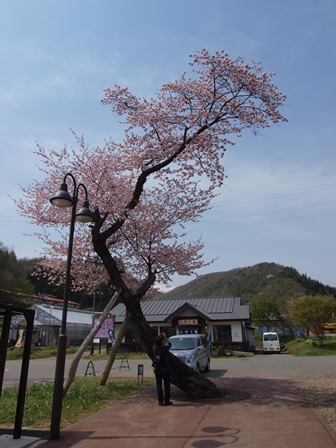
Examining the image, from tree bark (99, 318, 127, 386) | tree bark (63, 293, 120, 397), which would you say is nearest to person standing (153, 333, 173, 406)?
tree bark (63, 293, 120, 397)

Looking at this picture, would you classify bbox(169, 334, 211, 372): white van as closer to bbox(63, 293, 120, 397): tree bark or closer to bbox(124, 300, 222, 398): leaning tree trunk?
bbox(124, 300, 222, 398): leaning tree trunk

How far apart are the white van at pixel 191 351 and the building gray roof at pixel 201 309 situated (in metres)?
14.2

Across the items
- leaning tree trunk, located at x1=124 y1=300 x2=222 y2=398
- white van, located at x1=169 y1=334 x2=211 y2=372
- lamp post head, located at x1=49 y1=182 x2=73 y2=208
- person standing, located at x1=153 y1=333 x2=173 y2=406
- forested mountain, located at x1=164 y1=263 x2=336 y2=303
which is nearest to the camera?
lamp post head, located at x1=49 y1=182 x2=73 y2=208

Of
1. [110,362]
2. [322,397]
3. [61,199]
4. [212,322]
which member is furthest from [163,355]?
[212,322]

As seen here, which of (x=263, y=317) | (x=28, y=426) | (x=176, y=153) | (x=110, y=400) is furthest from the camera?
(x=263, y=317)

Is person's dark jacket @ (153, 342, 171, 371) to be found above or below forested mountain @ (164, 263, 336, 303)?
below

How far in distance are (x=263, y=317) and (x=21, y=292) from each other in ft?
97.2

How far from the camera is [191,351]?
46.0 feet

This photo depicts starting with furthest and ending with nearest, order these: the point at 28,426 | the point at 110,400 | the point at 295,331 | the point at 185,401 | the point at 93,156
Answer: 1. the point at 295,331
2. the point at 93,156
3. the point at 110,400
4. the point at 185,401
5. the point at 28,426

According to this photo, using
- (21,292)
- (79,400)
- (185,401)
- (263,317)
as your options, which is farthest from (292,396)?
(21,292)

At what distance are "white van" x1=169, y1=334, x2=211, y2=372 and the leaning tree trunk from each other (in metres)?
3.54

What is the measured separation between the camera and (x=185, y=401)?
922cm

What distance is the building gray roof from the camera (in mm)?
31000

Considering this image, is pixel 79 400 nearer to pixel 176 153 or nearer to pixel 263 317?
pixel 176 153
